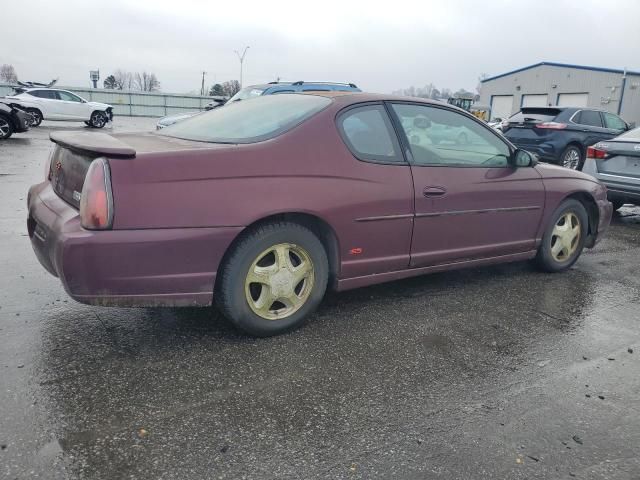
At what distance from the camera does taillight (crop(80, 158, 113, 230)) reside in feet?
8.59

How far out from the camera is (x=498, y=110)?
44.7 meters

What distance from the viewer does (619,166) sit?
720 centimetres

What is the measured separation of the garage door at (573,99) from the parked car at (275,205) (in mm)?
36392

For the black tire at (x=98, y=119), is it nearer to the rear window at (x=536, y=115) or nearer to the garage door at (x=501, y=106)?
the rear window at (x=536, y=115)

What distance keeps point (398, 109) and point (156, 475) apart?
9.09ft

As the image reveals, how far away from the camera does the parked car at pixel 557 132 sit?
11656 millimetres

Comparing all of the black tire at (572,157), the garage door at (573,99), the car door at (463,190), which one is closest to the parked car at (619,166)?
the car door at (463,190)

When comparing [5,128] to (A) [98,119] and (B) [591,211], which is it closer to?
(A) [98,119]

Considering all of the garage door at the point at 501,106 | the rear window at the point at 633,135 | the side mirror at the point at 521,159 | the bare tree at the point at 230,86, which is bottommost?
the side mirror at the point at 521,159

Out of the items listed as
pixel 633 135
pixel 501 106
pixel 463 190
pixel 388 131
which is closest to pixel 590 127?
pixel 633 135

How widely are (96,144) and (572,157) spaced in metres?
11.5

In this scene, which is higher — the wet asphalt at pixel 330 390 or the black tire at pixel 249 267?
the black tire at pixel 249 267

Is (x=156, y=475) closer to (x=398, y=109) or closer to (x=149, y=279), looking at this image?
(x=149, y=279)

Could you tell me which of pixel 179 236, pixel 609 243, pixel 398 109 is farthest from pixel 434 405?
pixel 609 243
